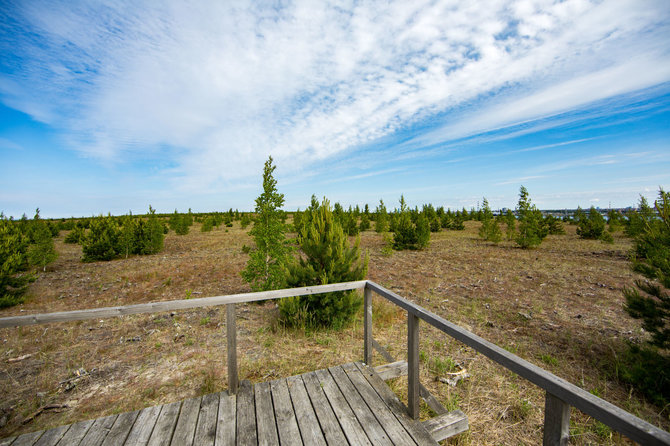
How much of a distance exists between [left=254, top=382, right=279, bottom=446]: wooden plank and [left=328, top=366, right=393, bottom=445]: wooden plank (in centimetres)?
87

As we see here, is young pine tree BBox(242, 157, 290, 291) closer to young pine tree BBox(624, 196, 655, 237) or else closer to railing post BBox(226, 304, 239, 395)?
railing post BBox(226, 304, 239, 395)

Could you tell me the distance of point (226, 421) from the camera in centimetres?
302

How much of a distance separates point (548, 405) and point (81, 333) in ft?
30.0

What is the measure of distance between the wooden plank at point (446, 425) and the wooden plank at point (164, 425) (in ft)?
8.63

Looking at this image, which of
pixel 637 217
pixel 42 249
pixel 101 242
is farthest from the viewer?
pixel 101 242

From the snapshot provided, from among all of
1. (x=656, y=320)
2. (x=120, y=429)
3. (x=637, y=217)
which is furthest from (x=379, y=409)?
(x=637, y=217)

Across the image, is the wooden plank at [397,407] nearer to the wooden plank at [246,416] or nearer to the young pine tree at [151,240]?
the wooden plank at [246,416]

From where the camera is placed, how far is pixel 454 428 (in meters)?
2.92

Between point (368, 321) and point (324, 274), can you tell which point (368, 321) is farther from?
point (324, 274)

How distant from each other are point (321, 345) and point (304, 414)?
8.42ft

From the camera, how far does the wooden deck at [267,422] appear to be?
275cm

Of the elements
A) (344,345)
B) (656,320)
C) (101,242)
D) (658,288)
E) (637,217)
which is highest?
(637,217)

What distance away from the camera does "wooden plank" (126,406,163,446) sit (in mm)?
2779

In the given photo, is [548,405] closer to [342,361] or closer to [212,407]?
[212,407]
